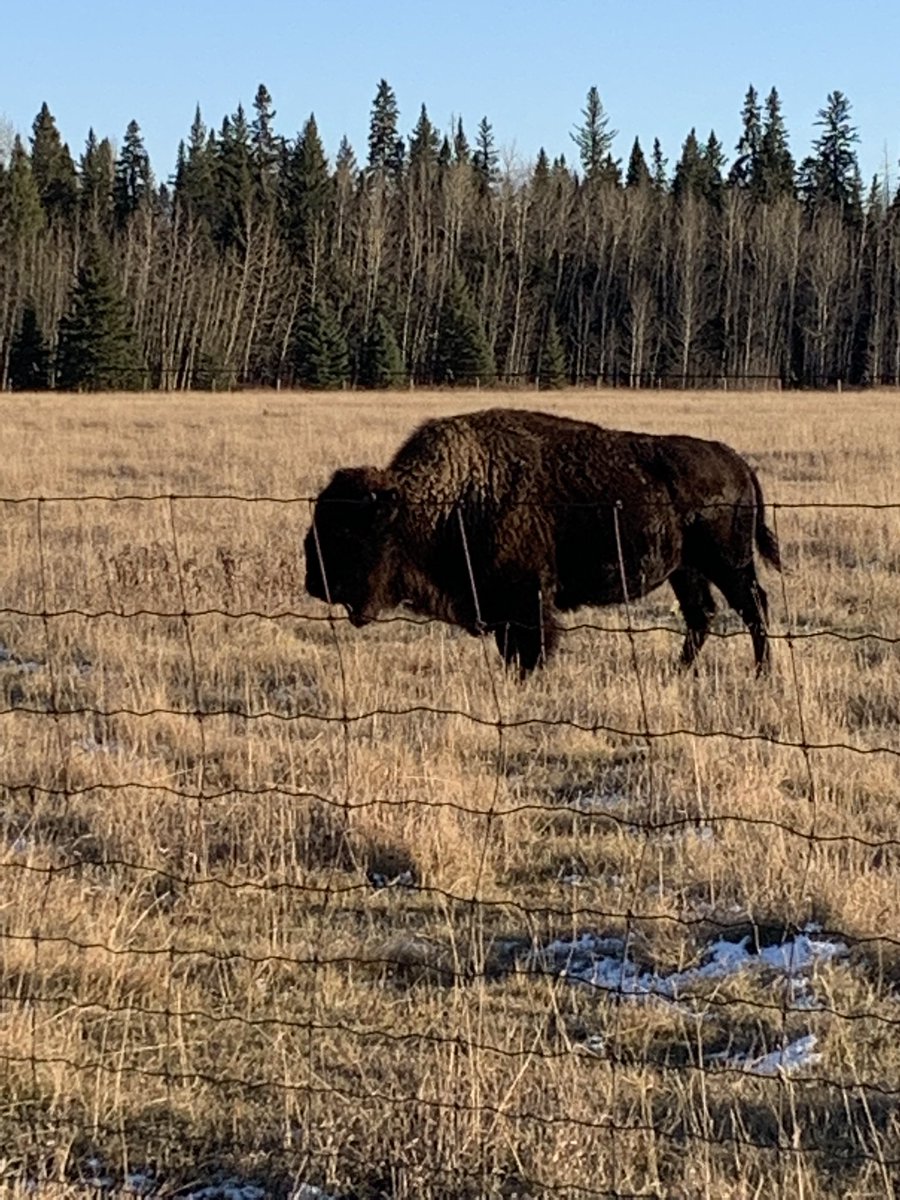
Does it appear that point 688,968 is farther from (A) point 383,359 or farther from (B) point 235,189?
(B) point 235,189

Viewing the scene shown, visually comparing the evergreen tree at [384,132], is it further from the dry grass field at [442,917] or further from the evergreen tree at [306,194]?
the dry grass field at [442,917]

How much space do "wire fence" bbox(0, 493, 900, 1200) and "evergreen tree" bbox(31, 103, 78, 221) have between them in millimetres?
76049

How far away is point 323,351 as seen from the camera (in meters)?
58.7

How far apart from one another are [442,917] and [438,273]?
2665 inches

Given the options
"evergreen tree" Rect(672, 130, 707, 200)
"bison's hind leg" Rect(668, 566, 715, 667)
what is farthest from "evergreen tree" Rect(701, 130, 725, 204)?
"bison's hind leg" Rect(668, 566, 715, 667)

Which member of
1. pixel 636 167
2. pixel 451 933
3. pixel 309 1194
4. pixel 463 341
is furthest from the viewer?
pixel 636 167

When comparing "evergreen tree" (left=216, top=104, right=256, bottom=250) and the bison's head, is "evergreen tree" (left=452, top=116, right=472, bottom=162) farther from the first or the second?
the bison's head

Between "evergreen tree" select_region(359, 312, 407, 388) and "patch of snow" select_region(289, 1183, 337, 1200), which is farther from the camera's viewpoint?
"evergreen tree" select_region(359, 312, 407, 388)

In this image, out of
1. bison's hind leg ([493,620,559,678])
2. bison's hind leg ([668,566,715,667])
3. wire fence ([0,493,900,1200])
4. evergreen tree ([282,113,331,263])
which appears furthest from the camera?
evergreen tree ([282,113,331,263])

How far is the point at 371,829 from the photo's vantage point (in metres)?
5.50

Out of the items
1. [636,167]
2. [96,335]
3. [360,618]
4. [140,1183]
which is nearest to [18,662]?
[360,618]

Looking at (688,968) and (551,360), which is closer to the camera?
(688,968)

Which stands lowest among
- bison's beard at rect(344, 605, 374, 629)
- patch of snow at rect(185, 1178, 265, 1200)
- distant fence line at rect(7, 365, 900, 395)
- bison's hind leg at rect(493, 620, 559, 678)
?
patch of snow at rect(185, 1178, 265, 1200)

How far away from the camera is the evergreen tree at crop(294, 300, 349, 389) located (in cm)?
5850
